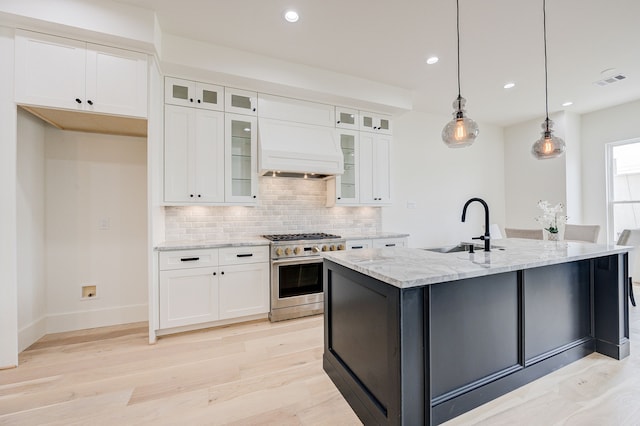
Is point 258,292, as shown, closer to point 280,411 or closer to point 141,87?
point 280,411

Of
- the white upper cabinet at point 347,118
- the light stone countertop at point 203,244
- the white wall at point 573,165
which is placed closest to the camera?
the light stone countertop at point 203,244

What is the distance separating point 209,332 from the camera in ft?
9.56

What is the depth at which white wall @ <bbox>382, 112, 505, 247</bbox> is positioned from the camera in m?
4.74

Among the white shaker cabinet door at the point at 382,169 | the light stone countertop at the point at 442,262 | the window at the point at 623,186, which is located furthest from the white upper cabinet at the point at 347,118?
the window at the point at 623,186

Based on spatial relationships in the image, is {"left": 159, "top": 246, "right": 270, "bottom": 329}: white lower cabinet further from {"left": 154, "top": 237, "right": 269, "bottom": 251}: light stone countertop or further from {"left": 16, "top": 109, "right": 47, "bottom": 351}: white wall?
{"left": 16, "top": 109, "right": 47, "bottom": 351}: white wall

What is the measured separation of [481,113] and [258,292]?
502cm

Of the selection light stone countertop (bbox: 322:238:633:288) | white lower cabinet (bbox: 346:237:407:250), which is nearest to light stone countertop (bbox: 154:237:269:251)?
white lower cabinet (bbox: 346:237:407:250)

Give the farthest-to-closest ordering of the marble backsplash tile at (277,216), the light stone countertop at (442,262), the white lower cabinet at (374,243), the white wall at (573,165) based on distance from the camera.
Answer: the white wall at (573,165), the white lower cabinet at (374,243), the marble backsplash tile at (277,216), the light stone countertop at (442,262)

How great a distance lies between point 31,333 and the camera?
260 centimetres

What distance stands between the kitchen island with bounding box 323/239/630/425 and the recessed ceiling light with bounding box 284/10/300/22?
87.3 inches

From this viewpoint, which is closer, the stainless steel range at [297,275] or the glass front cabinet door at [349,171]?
the stainless steel range at [297,275]

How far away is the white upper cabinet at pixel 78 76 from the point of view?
7.27 feet

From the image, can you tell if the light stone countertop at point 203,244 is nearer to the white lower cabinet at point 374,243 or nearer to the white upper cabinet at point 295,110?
the white lower cabinet at point 374,243

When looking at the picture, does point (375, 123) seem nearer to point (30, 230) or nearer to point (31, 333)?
point (30, 230)
